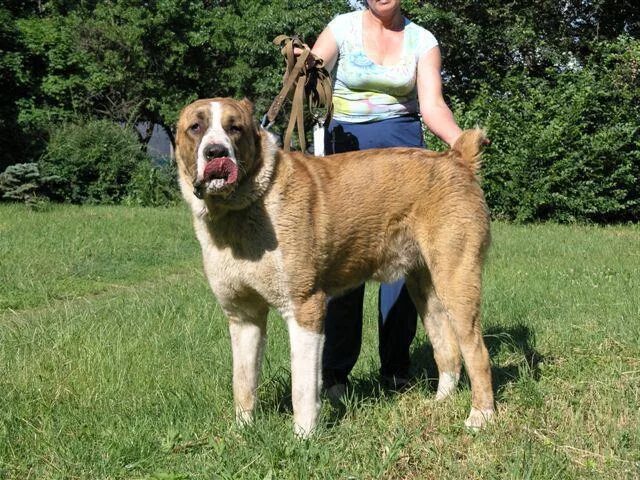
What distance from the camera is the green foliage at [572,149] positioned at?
16000 millimetres

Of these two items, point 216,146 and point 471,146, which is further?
point 471,146

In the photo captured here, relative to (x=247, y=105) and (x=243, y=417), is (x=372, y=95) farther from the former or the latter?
(x=243, y=417)

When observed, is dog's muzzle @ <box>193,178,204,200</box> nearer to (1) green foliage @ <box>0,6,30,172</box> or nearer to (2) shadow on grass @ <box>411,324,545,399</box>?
(2) shadow on grass @ <box>411,324,545,399</box>

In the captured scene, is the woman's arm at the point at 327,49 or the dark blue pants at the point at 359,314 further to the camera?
the dark blue pants at the point at 359,314

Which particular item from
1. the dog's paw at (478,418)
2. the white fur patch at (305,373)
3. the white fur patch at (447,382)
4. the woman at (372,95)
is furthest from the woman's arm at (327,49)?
the dog's paw at (478,418)

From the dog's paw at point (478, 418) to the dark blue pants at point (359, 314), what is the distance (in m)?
0.98

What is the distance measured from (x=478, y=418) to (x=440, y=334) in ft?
2.72

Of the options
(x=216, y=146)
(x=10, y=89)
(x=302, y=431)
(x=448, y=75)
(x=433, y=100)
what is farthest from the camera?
(x=448, y=75)

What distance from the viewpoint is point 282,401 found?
4426 millimetres

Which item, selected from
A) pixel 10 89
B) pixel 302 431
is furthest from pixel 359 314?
pixel 10 89

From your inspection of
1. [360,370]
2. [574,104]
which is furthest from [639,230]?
[360,370]

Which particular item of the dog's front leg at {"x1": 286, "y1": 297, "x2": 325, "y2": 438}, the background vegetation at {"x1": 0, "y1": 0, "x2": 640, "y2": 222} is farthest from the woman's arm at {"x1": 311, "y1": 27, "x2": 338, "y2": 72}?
the background vegetation at {"x1": 0, "y1": 0, "x2": 640, "y2": 222}

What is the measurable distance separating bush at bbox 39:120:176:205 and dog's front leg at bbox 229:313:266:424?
15659 millimetres

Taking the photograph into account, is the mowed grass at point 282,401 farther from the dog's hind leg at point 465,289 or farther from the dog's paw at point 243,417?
the dog's hind leg at point 465,289
